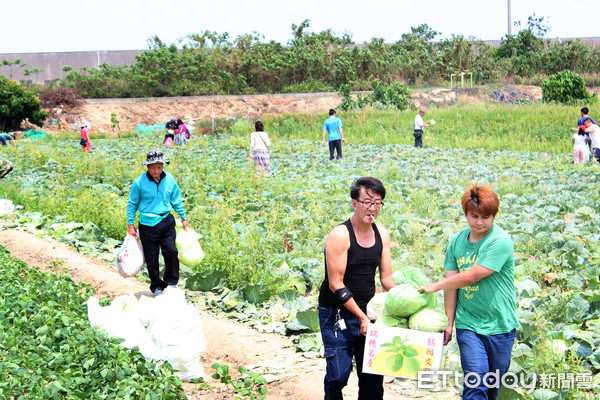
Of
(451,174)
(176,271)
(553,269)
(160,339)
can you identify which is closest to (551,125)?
(451,174)

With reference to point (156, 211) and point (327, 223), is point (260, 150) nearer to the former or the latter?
point (327, 223)

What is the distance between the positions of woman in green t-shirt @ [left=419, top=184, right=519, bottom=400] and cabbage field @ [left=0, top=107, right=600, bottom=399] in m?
0.61

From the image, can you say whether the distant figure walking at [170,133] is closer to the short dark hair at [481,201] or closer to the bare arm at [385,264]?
the bare arm at [385,264]

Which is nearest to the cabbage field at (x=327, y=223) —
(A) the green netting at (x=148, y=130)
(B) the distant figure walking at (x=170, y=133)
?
(B) the distant figure walking at (x=170, y=133)

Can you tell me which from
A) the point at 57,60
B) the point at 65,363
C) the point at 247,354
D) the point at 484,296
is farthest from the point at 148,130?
the point at 484,296

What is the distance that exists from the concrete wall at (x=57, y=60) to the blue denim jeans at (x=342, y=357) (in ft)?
139

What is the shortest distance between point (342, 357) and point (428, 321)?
0.59 metres

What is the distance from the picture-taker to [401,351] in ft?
9.98

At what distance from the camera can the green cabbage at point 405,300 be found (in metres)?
3.13

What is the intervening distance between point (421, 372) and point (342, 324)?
0.56 m

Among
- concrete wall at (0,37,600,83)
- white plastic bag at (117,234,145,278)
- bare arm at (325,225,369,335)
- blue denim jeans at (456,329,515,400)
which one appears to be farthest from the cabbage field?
concrete wall at (0,37,600,83)

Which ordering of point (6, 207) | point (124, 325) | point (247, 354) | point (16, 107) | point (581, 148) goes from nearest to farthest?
1. point (124, 325)
2. point (247, 354)
3. point (6, 207)
4. point (581, 148)
5. point (16, 107)

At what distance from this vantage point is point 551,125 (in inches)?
805

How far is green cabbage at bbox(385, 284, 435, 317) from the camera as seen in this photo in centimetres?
313
